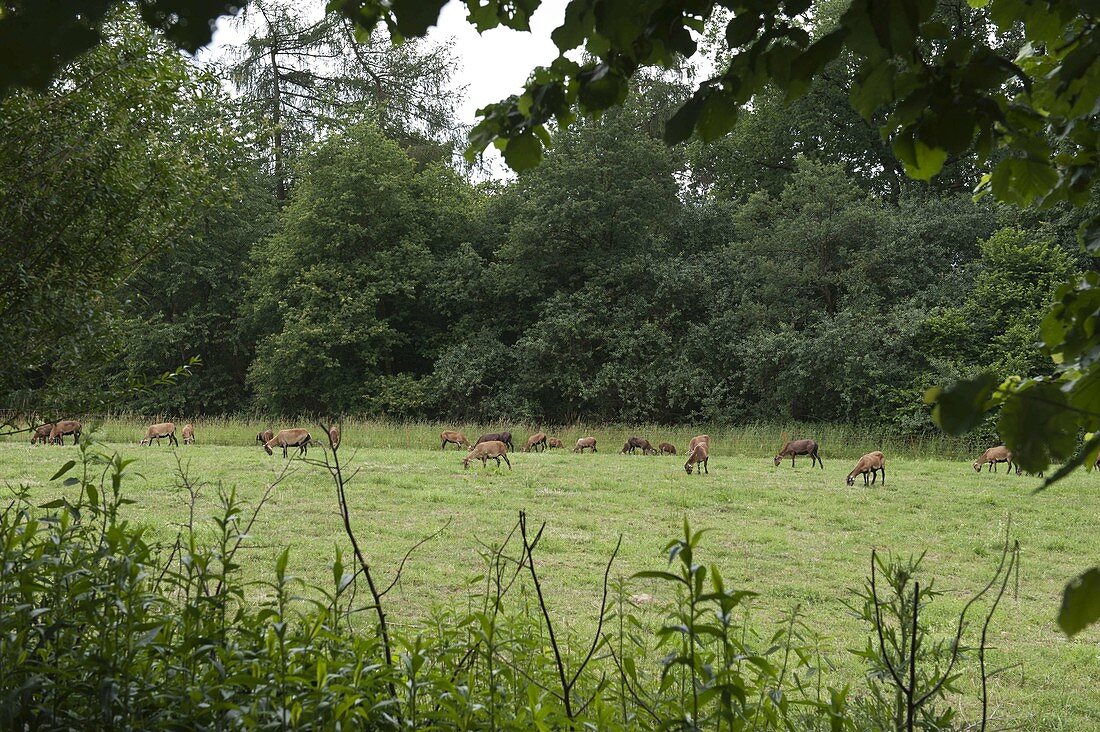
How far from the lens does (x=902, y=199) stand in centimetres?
2575

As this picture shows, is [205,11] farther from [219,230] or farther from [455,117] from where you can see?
[455,117]

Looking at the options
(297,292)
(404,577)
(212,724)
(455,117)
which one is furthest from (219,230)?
(212,724)

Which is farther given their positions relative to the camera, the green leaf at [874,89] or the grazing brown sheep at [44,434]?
the grazing brown sheep at [44,434]

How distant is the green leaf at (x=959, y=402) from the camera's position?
3.51ft

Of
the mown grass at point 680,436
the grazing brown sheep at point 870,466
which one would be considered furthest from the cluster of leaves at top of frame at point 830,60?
the mown grass at point 680,436

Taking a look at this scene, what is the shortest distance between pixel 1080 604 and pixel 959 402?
0.27m

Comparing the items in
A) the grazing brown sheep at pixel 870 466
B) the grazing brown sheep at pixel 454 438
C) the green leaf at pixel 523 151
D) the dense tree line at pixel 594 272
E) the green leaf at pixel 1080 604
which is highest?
the dense tree line at pixel 594 272

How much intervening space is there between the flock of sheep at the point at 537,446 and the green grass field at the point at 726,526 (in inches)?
13.1

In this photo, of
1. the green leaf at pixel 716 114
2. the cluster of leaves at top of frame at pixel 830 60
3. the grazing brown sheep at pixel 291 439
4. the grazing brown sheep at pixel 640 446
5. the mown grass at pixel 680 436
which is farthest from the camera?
the mown grass at pixel 680 436

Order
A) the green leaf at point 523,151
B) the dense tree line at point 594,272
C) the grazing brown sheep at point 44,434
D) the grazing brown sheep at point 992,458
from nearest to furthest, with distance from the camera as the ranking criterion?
1. the green leaf at point 523,151
2. the grazing brown sheep at point 992,458
3. the grazing brown sheep at point 44,434
4. the dense tree line at point 594,272

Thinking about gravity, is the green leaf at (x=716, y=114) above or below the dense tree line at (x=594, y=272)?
below

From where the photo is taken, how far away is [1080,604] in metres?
Answer: 1.02

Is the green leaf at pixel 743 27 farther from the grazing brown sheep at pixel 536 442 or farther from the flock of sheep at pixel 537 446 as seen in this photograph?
the grazing brown sheep at pixel 536 442

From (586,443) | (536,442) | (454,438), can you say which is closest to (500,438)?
(536,442)
